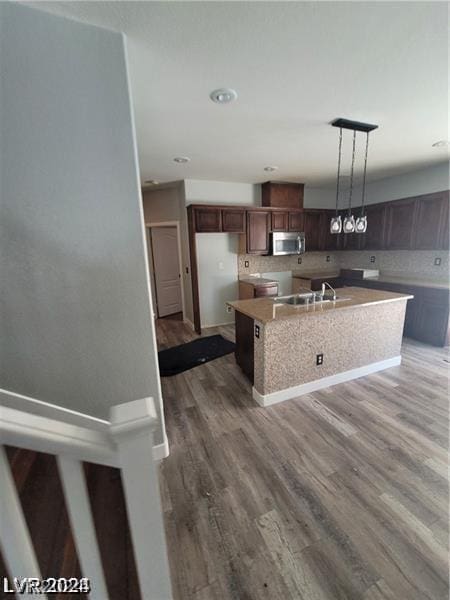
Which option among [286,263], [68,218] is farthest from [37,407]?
[286,263]

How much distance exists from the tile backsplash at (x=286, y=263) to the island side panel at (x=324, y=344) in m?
2.53

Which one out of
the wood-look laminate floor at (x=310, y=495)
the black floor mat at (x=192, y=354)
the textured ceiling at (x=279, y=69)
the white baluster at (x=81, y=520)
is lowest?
the wood-look laminate floor at (x=310, y=495)

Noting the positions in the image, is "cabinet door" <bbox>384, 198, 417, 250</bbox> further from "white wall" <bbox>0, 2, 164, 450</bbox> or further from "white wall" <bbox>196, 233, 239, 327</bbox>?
"white wall" <bbox>0, 2, 164, 450</bbox>

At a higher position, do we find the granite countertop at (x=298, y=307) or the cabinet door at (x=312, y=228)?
the cabinet door at (x=312, y=228)

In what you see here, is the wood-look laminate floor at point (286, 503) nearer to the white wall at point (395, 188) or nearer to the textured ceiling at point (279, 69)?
the textured ceiling at point (279, 69)

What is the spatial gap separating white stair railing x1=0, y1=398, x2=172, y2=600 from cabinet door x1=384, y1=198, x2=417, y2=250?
4898 millimetres

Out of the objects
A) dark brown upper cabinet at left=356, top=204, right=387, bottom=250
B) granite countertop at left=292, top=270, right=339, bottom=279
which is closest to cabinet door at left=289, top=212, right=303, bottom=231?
A: granite countertop at left=292, top=270, right=339, bottom=279

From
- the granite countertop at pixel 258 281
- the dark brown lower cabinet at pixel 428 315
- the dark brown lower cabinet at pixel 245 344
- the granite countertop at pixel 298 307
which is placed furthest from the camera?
the granite countertop at pixel 258 281

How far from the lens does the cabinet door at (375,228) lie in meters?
4.45

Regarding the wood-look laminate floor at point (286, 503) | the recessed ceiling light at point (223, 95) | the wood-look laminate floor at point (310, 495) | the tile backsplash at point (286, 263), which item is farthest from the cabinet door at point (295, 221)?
the wood-look laminate floor at point (286, 503)

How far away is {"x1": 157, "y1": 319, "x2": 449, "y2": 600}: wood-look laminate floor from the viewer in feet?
3.82

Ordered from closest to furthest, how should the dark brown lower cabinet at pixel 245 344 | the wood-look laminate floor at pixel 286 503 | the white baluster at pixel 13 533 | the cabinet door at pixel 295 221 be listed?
the white baluster at pixel 13 533, the wood-look laminate floor at pixel 286 503, the dark brown lower cabinet at pixel 245 344, the cabinet door at pixel 295 221

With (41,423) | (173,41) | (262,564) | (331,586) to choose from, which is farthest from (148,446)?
(173,41)

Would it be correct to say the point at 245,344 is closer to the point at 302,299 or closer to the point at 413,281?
the point at 302,299
